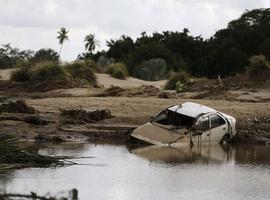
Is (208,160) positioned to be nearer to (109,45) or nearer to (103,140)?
(103,140)

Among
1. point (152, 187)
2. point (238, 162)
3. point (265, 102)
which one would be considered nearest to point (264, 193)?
point (152, 187)

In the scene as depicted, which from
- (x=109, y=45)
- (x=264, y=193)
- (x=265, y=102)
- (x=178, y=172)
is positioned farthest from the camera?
(x=109, y=45)

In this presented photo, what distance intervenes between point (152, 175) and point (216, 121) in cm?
919

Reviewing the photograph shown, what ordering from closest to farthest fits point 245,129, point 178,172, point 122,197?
1. point 122,197
2. point 178,172
3. point 245,129

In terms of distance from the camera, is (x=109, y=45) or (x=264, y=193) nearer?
(x=264, y=193)

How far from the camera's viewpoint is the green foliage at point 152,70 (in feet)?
219

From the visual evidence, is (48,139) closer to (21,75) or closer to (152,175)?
(152,175)

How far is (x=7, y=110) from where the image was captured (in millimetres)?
33219

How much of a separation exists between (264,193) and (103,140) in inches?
448

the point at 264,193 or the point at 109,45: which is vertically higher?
the point at 109,45

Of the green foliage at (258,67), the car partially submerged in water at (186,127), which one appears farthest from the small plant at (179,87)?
the car partially submerged in water at (186,127)

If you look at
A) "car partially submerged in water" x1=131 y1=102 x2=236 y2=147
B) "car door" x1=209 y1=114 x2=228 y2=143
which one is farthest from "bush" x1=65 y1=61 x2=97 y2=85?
"car partially submerged in water" x1=131 y1=102 x2=236 y2=147

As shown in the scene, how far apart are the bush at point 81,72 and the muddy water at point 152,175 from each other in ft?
82.8

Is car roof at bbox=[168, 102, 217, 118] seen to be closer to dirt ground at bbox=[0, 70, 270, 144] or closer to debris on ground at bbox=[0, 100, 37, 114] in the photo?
dirt ground at bbox=[0, 70, 270, 144]
